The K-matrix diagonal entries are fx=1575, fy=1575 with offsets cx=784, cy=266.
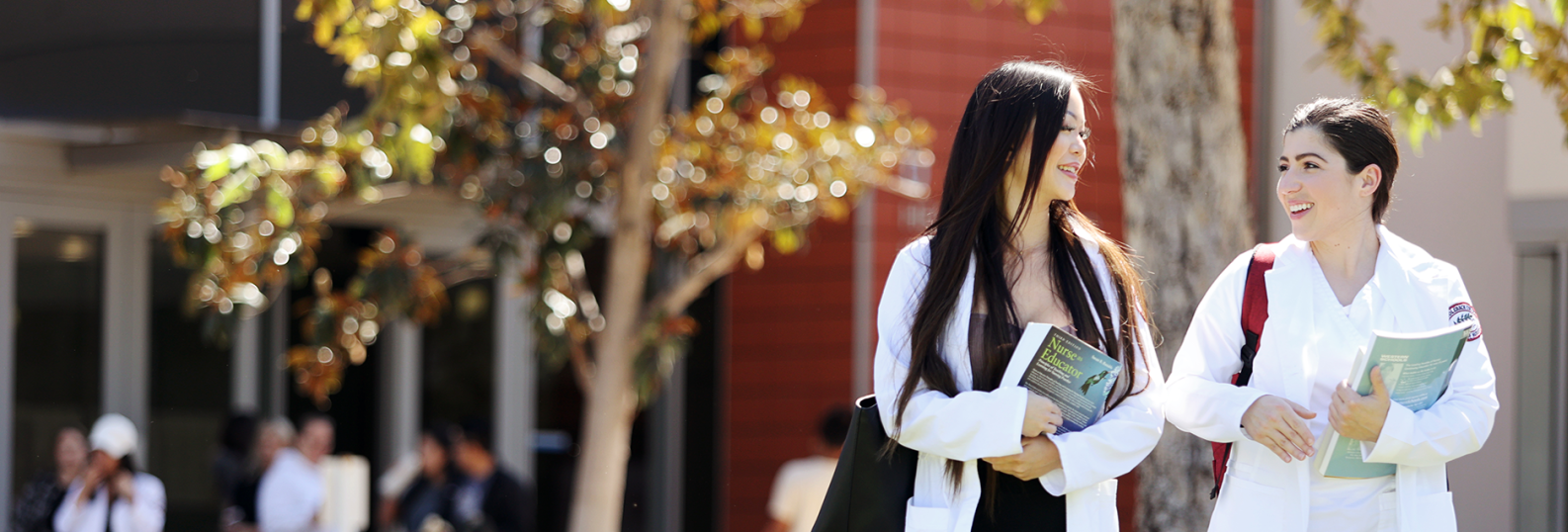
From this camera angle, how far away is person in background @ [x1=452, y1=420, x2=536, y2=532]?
8195 millimetres

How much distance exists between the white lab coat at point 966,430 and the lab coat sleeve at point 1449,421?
1.35 feet

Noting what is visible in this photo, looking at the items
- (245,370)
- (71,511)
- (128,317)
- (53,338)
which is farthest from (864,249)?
(71,511)

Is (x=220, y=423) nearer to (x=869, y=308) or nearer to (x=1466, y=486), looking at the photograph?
(x=869, y=308)

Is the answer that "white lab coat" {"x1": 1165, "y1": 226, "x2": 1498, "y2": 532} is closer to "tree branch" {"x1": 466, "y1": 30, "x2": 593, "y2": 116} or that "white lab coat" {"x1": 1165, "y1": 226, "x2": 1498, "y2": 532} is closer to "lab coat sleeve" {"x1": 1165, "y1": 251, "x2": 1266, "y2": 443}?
"lab coat sleeve" {"x1": 1165, "y1": 251, "x2": 1266, "y2": 443}

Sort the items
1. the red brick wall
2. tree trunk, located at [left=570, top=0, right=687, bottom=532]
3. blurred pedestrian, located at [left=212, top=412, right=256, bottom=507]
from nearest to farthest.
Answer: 1. tree trunk, located at [left=570, top=0, right=687, bottom=532]
2. blurred pedestrian, located at [left=212, top=412, right=256, bottom=507]
3. the red brick wall

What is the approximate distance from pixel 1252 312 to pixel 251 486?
656 centimetres

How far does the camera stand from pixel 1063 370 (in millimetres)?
2795

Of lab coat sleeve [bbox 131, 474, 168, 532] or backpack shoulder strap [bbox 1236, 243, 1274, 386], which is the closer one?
backpack shoulder strap [bbox 1236, 243, 1274, 386]

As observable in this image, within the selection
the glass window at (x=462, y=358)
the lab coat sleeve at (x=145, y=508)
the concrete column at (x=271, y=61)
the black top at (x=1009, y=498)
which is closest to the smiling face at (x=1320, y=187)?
the black top at (x=1009, y=498)

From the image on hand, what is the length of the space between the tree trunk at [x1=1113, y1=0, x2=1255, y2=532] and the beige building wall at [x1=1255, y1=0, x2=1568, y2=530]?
9.42ft

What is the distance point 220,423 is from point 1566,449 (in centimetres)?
720

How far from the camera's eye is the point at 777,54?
35.3ft

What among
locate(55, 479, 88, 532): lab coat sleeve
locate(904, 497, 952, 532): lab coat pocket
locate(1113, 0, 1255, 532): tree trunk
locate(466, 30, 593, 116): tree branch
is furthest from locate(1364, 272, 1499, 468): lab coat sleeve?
locate(55, 479, 88, 532): lab coat sleeve

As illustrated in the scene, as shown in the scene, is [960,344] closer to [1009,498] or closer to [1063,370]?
[1063,370]
